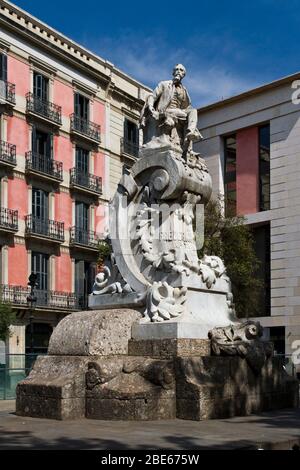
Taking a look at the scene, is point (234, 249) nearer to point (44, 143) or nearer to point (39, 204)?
point (39, 204)

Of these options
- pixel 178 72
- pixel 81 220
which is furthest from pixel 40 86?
pixel 178 72

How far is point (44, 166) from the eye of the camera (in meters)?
38.5

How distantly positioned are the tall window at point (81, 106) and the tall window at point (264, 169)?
33.8ft

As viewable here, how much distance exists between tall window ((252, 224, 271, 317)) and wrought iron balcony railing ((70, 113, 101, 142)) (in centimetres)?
1072

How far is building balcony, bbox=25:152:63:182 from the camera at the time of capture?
37.3 m

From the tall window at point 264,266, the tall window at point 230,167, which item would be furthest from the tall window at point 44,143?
the tall window at point 264,266

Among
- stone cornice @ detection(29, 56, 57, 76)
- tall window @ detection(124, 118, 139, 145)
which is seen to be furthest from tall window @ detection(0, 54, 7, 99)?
tall window @ detection(124, 118, 139, 145)

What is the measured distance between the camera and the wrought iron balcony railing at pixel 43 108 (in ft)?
124

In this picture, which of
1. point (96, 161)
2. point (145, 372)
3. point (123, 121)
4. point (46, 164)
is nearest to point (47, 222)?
point (46, 164)

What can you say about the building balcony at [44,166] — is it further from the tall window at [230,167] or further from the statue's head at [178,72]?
the statue's head at [178,72]

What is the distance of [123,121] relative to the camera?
4556 centimetres

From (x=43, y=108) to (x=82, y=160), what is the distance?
430 centimetres

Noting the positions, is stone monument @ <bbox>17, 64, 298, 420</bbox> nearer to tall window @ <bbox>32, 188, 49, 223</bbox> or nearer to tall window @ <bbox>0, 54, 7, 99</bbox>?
tall window @ <bbox>0, 54, 7, 99</bbox>
